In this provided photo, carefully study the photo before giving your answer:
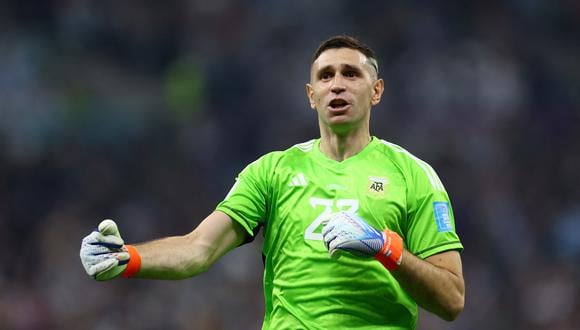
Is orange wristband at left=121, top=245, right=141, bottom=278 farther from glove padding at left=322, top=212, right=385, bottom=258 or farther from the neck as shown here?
the neck

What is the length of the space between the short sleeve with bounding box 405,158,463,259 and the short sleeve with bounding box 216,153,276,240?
778mm

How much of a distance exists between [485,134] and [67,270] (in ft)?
17.3

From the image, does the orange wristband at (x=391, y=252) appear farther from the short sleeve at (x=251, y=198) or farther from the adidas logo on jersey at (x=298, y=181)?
the short sleeve at (x=251, y=198)

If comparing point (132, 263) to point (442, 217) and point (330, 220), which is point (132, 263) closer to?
point (330, 220)

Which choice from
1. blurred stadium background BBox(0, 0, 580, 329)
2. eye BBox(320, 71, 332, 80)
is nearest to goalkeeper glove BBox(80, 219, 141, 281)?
eye BBox(320, 71, 332, 80)

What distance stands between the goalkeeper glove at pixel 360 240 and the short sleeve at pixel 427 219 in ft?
1.29

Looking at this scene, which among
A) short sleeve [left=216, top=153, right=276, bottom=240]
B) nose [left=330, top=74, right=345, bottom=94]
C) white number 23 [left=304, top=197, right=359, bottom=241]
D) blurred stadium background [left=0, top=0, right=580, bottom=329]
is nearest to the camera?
white number 23 [left=304, top=197, right=359, bottom=241]

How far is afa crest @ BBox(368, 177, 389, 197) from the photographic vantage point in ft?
17.2

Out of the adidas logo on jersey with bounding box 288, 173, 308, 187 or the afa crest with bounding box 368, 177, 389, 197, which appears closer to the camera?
the afa crest with bounding box 368, 177, 389, 197

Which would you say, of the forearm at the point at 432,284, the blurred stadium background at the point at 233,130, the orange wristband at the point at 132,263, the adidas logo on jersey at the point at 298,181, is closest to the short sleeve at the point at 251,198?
the adidas logo on jersey at the point at 298,181

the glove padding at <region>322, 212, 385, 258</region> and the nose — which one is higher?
the nose

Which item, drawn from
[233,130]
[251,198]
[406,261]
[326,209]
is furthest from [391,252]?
[233,130]

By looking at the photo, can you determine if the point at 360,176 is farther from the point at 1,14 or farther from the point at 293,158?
the point at 1,14

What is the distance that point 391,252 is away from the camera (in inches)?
184
